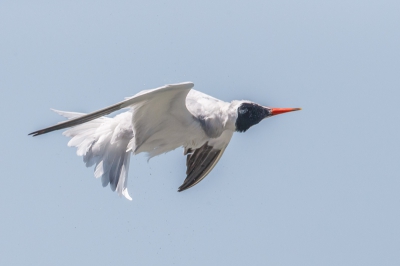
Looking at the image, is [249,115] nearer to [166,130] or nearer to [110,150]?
[166,130]

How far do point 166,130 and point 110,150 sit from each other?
2.77ft

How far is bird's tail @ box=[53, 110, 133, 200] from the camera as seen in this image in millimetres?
9438

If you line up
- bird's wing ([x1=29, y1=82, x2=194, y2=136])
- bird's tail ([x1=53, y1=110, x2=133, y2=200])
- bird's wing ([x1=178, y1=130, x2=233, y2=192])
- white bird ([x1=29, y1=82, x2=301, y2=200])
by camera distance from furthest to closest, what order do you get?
bird's wing ([x1=178, y1=130, x2=233, y2=192]) → bird's tail ([x1=53, y1=110, x2=133, y2=200]) → white bird ([x1=29, y1=82, x2=301, y2=200]) → bird's wing ([x1=29, y1=82, x2=194, y2=136])

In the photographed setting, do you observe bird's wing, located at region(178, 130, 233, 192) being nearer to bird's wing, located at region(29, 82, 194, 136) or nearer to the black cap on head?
the black cap on head

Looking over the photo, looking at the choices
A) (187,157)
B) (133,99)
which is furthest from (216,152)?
(133,99)

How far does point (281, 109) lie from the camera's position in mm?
9172

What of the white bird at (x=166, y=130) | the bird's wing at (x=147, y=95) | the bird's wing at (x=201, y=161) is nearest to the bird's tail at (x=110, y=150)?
the white bird at (x=166, y=130)

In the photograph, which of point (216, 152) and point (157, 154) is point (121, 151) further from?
point (216, 152)

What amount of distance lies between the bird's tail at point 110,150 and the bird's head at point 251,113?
1.26 meters

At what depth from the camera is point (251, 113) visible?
912 centimetres

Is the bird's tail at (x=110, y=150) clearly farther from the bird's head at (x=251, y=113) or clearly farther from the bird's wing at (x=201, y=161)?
the bird's head at (x=251, y=113)

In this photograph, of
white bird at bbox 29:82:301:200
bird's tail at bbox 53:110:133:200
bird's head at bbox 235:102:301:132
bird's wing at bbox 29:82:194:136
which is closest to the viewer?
bird's wing at bbox 29:82:194:136

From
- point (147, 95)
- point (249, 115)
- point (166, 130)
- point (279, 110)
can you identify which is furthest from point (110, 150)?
point (279, 110)

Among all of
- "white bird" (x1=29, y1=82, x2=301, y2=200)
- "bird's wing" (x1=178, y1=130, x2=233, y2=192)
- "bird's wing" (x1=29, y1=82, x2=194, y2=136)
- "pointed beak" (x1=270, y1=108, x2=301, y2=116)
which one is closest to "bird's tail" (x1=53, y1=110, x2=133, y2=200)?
"white bird" (x1=29, y1=82, x2=301, y2=200)
